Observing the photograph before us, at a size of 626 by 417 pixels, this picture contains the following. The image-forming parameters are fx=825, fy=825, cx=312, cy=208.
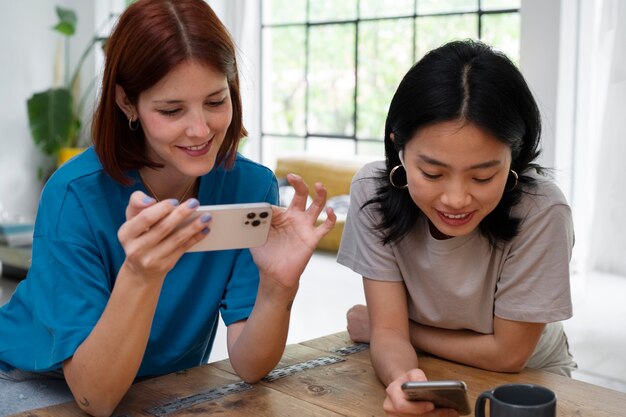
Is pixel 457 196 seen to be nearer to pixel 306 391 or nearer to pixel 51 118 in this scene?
pixel 306 391

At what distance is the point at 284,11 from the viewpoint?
7.86 m

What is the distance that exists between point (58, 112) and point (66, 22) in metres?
0.80

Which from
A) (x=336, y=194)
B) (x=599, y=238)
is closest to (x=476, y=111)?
(x=599, y=238)

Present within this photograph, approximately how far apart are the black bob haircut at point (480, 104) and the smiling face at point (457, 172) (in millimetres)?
22

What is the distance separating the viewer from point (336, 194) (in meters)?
6.73

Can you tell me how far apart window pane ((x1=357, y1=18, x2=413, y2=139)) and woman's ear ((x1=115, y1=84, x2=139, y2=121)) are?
5577mm

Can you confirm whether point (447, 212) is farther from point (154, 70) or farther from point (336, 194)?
point (336, 194)

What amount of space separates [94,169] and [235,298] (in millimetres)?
384

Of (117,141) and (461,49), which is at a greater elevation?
Answer: (461,49)

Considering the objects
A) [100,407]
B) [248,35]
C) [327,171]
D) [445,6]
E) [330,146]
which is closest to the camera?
[100,407]

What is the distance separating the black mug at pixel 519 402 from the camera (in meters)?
1.06

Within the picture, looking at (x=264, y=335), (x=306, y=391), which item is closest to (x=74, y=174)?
(x=264, y=335)

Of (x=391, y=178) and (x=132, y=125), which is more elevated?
(x=132, y=125)

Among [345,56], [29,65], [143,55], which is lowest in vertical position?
[143,55]
